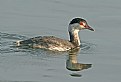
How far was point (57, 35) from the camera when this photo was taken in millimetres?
21219

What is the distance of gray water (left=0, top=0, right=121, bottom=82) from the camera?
647 inches

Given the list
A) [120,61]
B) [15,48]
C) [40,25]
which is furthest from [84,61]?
[40,25]

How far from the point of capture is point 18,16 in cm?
2286

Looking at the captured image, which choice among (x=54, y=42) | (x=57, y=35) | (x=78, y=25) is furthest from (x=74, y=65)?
(x=57, y=35)

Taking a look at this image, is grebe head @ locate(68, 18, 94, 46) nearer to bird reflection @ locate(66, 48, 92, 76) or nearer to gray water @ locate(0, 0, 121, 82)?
gray water @ locate(0, 0, 121, 82)

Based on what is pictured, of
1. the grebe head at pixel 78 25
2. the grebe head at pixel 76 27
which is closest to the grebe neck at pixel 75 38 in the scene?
the grebe head at pixel 76 27

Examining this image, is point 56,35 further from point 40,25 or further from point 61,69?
point 61,69

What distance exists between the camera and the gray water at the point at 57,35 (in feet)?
53.9

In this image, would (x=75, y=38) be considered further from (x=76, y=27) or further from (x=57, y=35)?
(x=57, y=35)

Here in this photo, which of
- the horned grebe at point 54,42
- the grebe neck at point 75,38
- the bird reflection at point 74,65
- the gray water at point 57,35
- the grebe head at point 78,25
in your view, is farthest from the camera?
the grebe neck at point 75,38

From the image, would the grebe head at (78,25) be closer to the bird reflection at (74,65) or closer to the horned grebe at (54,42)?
the horned grebe at (54,42)

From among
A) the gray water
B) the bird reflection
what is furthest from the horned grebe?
the bird reflection

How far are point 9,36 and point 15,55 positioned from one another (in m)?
2.41

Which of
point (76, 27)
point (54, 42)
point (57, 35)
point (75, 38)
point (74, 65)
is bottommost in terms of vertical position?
point (74, 65)
